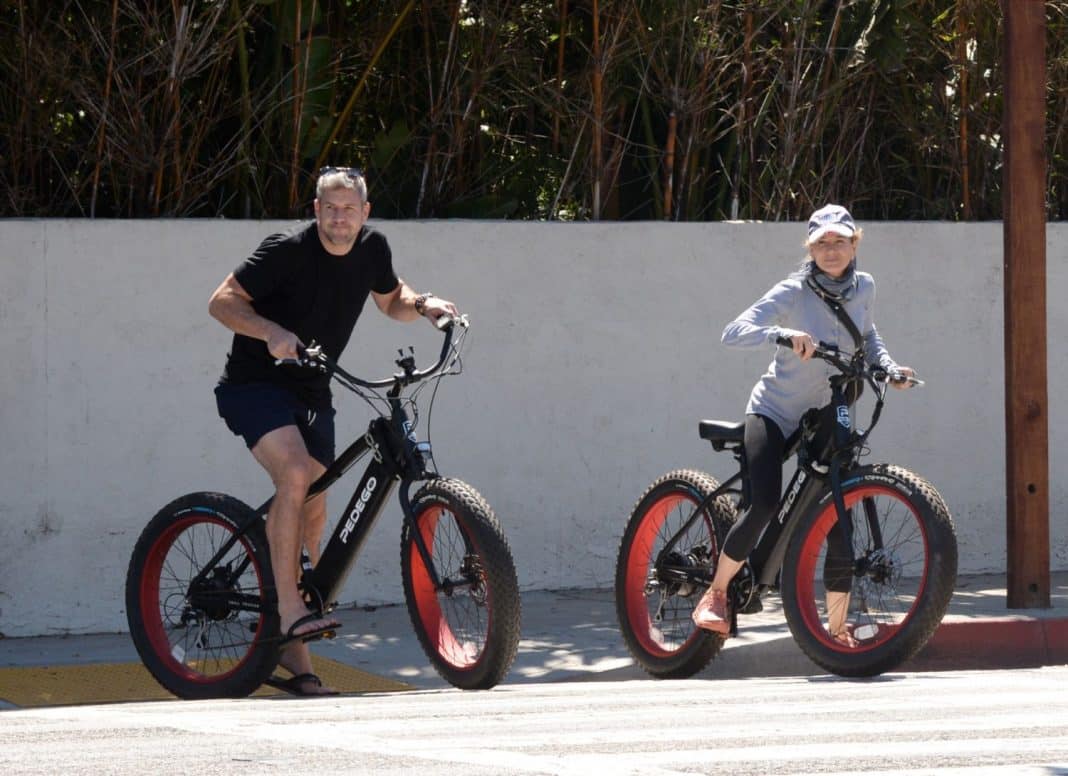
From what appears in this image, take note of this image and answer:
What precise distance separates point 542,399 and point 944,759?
16.6ft

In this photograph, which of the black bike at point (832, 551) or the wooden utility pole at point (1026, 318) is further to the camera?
the wooden utility pole at point (1026, 318)

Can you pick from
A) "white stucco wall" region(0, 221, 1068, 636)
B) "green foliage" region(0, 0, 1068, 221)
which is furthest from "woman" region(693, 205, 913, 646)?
"green foliage" region(0, 0, 1068, 221)

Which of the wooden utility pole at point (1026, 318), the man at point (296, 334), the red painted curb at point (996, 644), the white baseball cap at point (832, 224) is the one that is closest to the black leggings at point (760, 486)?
the white baseball cap at point (832, 224)

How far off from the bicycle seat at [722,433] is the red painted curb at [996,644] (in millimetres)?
1758

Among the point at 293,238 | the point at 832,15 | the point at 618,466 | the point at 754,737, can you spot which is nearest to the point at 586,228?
the point at 618,466

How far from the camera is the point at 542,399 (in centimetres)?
1039

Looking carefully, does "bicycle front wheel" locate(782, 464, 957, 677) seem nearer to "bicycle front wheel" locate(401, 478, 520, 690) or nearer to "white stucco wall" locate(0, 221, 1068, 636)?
"bicycle front wheel" locate(401, 478, 520, 690)

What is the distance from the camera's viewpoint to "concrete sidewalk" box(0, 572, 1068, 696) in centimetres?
883

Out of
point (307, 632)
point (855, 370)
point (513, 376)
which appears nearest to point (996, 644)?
point (855, 370)

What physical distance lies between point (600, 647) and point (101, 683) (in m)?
2.22

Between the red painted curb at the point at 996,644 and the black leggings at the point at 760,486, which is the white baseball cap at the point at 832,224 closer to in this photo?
the black leggings at the point at 760,486

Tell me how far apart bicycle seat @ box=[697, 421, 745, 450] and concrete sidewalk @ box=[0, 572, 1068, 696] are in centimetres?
122

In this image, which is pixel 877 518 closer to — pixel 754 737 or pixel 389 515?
pixel 754 737

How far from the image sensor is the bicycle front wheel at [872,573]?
7129 millimetres
